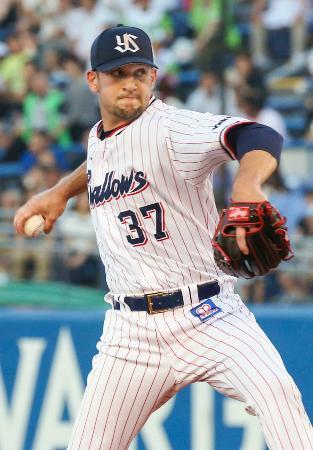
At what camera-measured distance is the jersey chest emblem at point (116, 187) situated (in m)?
3.76

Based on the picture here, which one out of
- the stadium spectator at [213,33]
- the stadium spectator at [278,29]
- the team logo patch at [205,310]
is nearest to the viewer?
the team logo patch at [205,310]

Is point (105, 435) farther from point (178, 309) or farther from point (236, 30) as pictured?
point (236, 30)

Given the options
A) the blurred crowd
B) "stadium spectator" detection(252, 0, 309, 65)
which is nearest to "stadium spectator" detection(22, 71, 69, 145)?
the blurred crowd

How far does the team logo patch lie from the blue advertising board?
1572 mm

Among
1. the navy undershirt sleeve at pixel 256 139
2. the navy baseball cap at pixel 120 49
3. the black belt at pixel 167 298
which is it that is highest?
the navy baseball cap at pixel 120 49

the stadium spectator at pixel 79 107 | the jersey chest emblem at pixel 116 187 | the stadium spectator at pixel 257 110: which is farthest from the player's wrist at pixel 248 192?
the stadium spectator at pixel 79 107

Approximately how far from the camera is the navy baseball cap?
12.7 feet

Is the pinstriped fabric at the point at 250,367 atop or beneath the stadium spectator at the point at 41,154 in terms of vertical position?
beneath

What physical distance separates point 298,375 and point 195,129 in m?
2.07

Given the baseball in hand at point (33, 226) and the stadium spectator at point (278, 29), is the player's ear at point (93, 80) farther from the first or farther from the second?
the stadium spectator at point (278, 29)

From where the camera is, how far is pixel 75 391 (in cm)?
531

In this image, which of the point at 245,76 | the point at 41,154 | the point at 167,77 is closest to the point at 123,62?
the point at 245,76

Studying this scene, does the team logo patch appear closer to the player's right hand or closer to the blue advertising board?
the player's right hand

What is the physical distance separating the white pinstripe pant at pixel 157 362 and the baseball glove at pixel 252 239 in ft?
1.31
